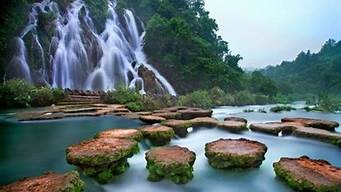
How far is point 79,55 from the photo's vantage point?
1833 cm

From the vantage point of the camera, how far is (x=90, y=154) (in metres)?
3.70

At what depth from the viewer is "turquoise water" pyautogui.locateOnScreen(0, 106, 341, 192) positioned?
3764mm

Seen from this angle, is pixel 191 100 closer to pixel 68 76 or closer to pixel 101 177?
pixel 68 76

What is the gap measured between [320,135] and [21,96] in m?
9.57

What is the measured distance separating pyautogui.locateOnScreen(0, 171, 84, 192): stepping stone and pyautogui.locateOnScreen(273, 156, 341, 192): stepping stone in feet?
7.96

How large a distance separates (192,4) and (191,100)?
82.8 feet

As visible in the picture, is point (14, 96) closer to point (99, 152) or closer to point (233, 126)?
point (233, 126)

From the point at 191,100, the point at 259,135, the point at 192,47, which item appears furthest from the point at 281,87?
Answer: the point at 259,135

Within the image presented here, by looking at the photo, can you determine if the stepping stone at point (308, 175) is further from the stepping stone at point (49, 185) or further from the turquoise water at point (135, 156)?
the stepping stone at point (49, 185)

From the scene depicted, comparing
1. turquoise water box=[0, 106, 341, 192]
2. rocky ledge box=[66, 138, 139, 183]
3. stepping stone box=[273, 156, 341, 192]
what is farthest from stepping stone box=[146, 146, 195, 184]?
stepping stone box=[273, 156, 341, 192]

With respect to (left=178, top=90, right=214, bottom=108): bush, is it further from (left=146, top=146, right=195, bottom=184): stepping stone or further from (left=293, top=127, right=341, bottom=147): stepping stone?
(left=146, top=146, right=195, bottom=184): stepping stone

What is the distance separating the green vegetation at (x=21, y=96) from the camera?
34.9 feet

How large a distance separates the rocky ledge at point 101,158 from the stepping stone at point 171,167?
363mm

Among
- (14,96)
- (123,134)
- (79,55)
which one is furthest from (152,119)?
(79,55)
